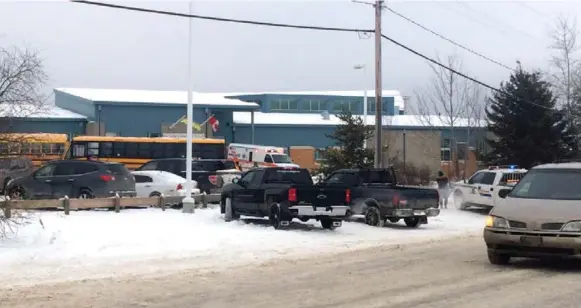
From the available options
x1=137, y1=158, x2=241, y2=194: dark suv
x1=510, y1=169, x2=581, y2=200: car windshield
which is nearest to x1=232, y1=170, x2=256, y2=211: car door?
x1=137, y1=158, x2=241, y2=194: dark suv

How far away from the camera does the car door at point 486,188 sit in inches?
1132

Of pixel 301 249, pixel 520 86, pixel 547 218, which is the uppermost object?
pixel 520 86

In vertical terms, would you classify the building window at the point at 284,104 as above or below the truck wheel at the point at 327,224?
above

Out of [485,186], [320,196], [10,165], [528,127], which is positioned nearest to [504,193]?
[320,196]

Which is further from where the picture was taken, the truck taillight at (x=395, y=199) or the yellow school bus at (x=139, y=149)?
the yellow school bus at (x=139, y=149)

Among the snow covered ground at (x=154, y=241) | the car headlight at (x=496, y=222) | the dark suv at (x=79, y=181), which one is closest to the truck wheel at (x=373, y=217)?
the snow covered ground at (x=154, y=241)

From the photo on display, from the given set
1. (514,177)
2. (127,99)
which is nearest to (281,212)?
A: (514,177)

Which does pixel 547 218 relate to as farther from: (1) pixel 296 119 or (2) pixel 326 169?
(1) pixel 296 119

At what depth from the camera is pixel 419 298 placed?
10.4 m

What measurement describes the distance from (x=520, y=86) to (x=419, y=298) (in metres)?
33.9

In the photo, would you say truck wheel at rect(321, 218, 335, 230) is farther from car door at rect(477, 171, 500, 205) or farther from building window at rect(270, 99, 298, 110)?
building window at rect(270, 99, 298, 110)

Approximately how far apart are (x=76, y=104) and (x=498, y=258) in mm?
56947

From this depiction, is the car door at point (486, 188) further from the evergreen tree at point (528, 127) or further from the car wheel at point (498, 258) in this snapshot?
the car wheel at point (498, 258)

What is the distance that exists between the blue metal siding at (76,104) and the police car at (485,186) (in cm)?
3949
